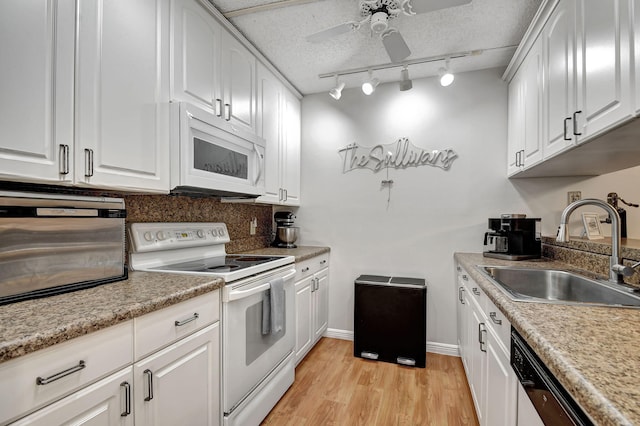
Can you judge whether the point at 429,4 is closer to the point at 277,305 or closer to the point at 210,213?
the point at 277,305

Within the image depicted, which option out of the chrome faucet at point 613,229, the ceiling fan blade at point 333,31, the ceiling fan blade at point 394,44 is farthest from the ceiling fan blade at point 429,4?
the chrome faucet at point 613,229

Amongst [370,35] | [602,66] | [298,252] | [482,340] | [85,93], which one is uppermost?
[370,35]

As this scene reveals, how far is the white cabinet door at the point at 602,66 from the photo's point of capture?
1.05m

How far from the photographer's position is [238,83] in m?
2.11

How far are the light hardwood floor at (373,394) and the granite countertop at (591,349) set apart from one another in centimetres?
120

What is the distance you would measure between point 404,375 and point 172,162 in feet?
7.25

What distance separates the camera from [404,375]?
2.35 metres

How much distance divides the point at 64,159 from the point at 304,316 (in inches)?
75.5

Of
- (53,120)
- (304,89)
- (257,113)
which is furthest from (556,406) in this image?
(304,89)

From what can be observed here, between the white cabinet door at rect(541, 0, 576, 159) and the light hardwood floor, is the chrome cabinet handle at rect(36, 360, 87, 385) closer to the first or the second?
the light hardwood floor

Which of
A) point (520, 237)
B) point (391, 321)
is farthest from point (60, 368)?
point (520, 237)

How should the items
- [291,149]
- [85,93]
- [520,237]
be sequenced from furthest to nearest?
[291,149]
[520,237]
[85,93]

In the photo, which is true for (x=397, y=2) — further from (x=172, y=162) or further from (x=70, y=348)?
(x=70, y=348)

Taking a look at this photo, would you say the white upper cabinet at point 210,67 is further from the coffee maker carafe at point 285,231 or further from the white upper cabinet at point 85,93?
the coffee maker carafe at point 285,231
